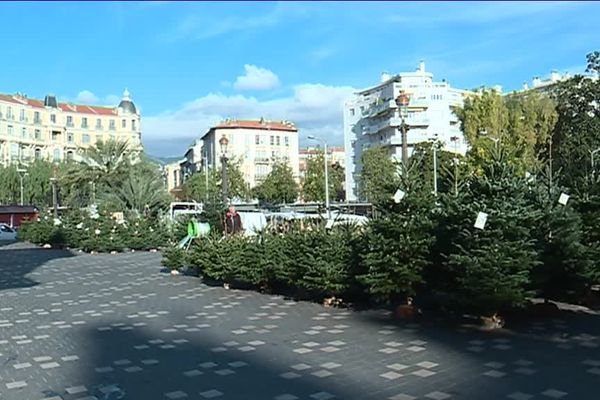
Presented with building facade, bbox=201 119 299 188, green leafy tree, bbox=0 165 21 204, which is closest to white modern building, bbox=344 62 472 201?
building facade, bbox=201 119 299 188

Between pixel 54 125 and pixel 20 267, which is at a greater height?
pixel 54 125

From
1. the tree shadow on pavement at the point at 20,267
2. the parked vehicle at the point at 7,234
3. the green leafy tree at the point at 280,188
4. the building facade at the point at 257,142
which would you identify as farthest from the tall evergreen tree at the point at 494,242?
the building facade at the point at 257,142

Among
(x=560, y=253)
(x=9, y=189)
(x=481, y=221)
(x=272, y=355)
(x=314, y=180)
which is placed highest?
(x=314, y=180)

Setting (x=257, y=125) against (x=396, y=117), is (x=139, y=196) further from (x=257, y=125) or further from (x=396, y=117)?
(x=257, y=125)

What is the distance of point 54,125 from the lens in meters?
119

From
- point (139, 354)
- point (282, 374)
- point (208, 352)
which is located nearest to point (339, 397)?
point (282, 374)

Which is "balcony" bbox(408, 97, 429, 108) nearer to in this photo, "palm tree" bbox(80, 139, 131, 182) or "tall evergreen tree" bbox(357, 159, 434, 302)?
"palm tree" bbox(80, 139, 131, 182)

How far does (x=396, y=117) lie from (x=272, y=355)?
81.8m

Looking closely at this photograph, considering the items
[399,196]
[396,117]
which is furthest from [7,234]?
[396,117]

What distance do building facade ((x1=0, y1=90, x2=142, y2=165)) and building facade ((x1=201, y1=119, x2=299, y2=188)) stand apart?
602 inches

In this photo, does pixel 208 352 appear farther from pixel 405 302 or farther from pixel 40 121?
pixel 40 121

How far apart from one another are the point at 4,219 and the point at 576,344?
6820 centimetres

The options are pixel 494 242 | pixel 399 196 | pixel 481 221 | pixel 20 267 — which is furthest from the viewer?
pixel 20 267

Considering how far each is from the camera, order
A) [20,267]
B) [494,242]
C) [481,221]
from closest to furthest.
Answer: [481,221]
[494,242]
[20,267]
